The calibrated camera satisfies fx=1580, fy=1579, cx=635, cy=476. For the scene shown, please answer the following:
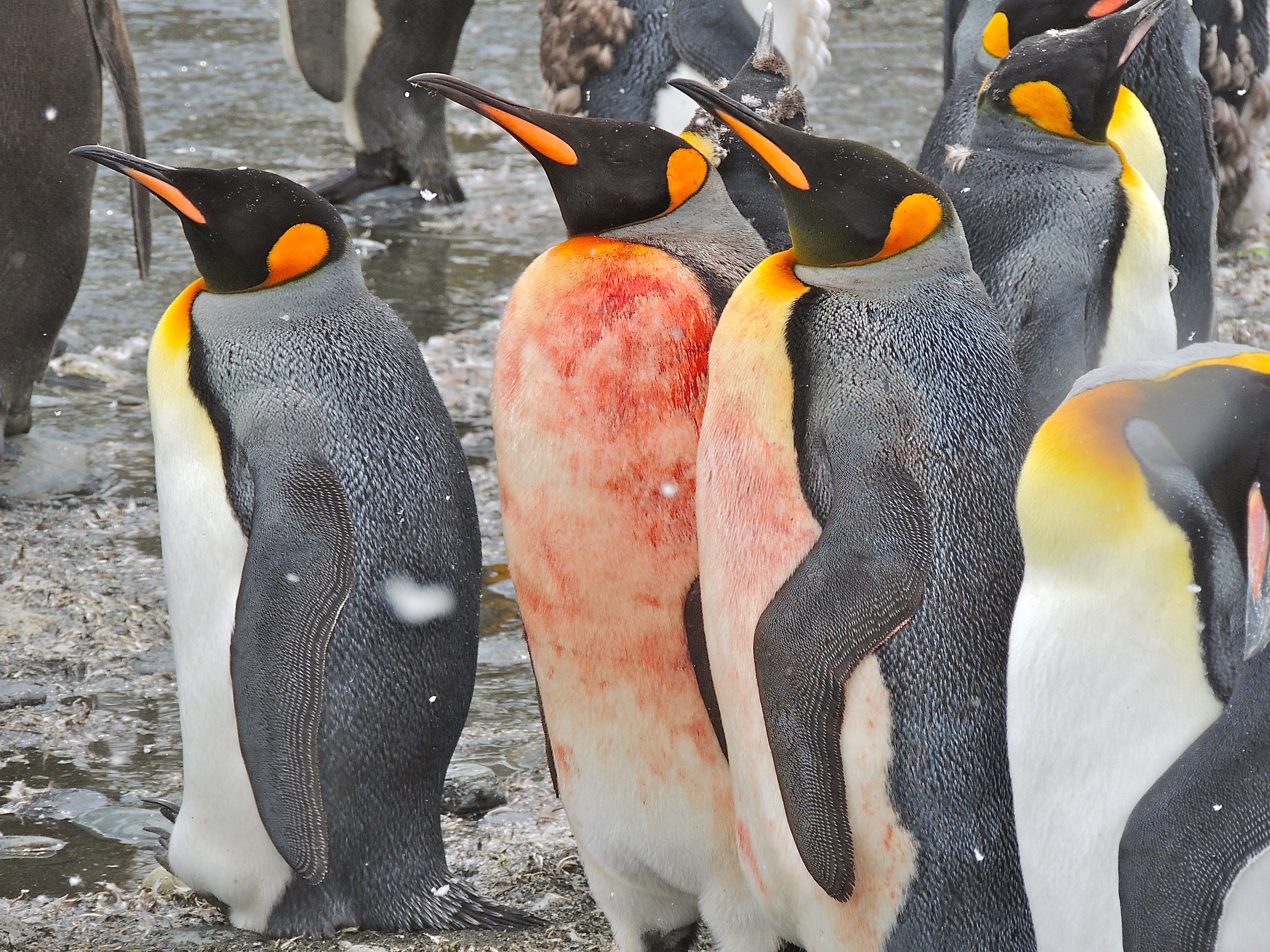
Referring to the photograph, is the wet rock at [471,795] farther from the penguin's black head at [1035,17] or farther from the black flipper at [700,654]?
the penguin's black head at [1035,17]

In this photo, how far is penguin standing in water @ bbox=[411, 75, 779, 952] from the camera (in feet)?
6.85

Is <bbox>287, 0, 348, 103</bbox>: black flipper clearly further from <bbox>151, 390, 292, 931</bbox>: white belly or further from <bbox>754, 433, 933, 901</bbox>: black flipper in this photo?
<bbox>754, 433, 933, 901</bbox>: black flipper

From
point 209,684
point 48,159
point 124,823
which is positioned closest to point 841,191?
point 209,684

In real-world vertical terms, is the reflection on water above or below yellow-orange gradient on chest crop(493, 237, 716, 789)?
below

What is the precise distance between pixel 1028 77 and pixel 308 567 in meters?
1.41

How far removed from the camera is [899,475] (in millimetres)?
1827

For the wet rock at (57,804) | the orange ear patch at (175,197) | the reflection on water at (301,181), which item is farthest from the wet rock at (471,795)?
the orange ear patch at (175,197)

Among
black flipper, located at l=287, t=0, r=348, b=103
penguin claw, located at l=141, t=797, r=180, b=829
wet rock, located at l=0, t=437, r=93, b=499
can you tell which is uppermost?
black flipper, located at l=287, t=0, r=348, b=103

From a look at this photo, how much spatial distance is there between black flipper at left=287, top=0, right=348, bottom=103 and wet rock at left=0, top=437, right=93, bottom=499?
2.63 meters

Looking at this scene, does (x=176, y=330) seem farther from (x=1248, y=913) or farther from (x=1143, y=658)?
(x=1248, y=913)

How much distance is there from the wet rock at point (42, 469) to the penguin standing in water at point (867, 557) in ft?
8.13

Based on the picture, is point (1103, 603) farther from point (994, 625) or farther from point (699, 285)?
point (699, 285)

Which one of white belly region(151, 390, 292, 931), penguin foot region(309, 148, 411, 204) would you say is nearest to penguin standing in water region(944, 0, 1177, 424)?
white belly region(151, 390, 292, 931)

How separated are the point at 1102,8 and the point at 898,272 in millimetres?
1316
